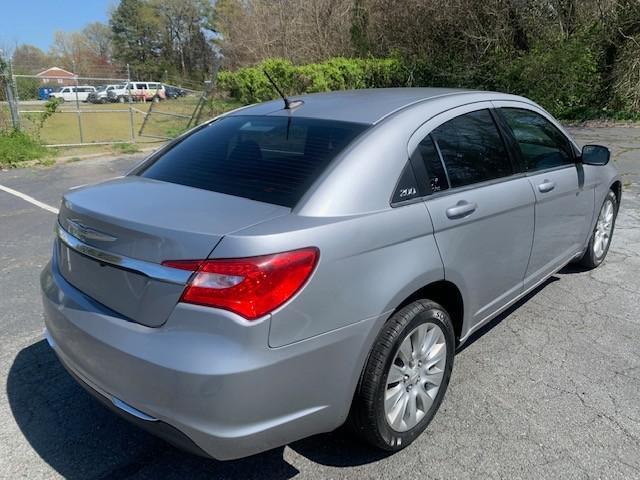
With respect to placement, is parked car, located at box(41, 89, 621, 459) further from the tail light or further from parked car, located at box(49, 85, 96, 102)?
parked car, located at box(49, 85, 96, 102)

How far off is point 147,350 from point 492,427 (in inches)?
70.0

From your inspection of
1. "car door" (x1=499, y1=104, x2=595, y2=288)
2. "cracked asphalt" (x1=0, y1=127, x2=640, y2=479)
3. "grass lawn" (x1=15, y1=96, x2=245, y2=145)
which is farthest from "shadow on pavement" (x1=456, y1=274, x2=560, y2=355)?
"grass lawn" (x1=15, y1=96, x2=245, y2=145)

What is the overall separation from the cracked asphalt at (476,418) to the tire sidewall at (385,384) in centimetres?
9

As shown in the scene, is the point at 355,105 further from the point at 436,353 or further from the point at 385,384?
the point at 385,384

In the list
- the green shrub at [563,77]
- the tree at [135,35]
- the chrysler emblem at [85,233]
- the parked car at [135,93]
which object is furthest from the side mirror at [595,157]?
the tree at [135,35]

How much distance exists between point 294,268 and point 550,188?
231cm

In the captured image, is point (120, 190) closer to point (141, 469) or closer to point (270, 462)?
point (141, 469)

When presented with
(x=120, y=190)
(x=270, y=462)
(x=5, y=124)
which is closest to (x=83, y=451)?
(x=270, y=462)

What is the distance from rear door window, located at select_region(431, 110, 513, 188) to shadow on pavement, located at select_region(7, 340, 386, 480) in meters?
1.48

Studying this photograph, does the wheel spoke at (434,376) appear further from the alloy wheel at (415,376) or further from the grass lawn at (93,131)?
the grass lawn at (93,131)

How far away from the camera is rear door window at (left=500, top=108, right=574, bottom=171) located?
Result: 3.47 m

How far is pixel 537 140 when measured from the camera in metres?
3.74

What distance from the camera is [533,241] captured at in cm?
340

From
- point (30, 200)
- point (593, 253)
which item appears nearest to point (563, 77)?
point (593, 253)
